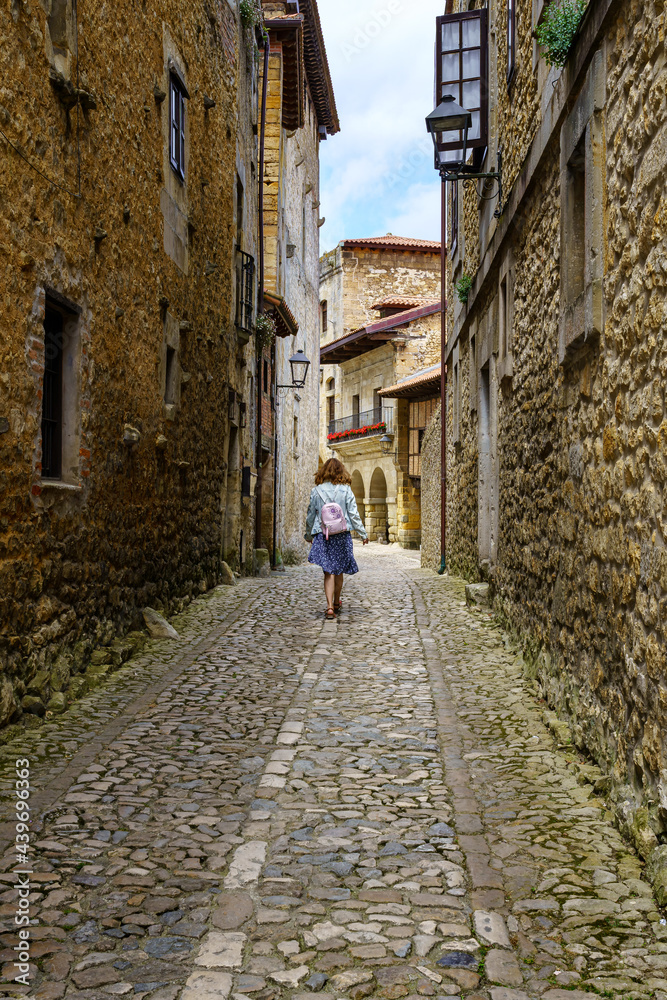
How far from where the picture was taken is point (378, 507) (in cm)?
3734

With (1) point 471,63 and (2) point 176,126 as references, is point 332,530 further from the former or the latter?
(1) point 471,63

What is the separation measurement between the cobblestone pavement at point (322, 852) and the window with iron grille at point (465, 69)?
6.32m

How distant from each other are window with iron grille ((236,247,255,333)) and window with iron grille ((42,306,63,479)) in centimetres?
724

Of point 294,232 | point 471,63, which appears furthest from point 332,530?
point 294,232

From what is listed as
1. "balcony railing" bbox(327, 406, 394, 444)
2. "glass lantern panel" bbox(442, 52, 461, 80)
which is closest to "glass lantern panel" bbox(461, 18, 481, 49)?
"glass lantern panel" bbox(442, 52, 461, 80)

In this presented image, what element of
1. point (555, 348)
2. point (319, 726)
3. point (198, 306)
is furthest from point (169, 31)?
point (319, 726)

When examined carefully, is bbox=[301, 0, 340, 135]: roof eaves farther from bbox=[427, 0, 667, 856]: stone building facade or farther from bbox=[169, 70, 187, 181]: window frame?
bbox=[427, 0, 667, 856]: stone building facade

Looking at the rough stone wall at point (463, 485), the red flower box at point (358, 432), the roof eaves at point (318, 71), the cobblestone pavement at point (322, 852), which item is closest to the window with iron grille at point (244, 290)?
the rough stone wall at point (463, 485)

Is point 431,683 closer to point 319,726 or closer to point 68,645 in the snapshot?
point 319,726

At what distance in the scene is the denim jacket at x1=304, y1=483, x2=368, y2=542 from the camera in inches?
379

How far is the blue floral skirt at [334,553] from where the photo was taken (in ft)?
31.0

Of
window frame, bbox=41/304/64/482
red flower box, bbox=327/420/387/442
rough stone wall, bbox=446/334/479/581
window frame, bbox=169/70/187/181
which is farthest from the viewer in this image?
red flower box, bbox=327/420/387/442

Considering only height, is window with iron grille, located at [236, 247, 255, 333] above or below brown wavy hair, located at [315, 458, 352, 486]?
above

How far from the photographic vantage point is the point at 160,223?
27.2 feet
